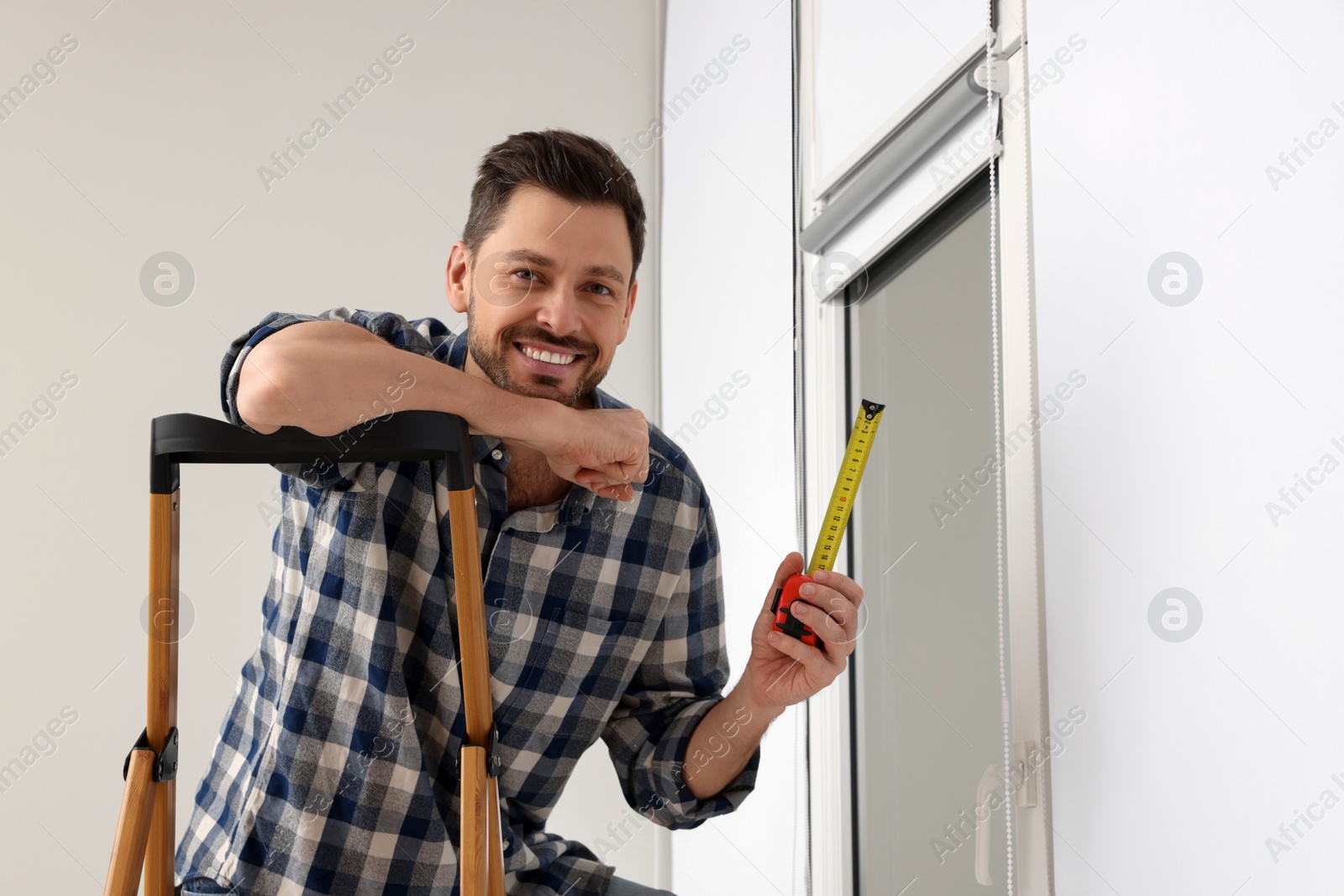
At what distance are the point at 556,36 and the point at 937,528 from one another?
1822 millimetres

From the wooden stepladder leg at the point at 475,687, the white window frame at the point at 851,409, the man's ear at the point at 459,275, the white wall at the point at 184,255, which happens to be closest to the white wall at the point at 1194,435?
the white window frame at the point at 851,409

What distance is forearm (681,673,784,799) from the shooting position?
1.14 metres

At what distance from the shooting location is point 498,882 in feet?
3.07

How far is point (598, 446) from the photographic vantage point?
1.02 meters

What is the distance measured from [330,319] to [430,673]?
1.31ft

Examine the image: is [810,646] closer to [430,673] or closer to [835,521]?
[835,521]

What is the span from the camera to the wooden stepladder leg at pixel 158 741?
0.92 meters

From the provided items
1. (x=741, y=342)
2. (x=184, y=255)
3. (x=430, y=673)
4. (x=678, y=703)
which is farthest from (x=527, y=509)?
(x=184, y=255)

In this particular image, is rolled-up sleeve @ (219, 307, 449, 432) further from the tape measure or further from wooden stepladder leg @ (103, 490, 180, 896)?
the tape measure

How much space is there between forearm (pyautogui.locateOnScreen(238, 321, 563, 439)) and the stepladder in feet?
0.10

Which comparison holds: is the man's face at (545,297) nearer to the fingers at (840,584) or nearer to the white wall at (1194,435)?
the fingers at (840,584)

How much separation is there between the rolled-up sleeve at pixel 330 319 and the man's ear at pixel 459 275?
43 millimetres

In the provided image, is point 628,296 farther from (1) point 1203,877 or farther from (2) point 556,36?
(2) point 556,36

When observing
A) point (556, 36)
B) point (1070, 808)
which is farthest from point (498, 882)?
point (556, 36)
